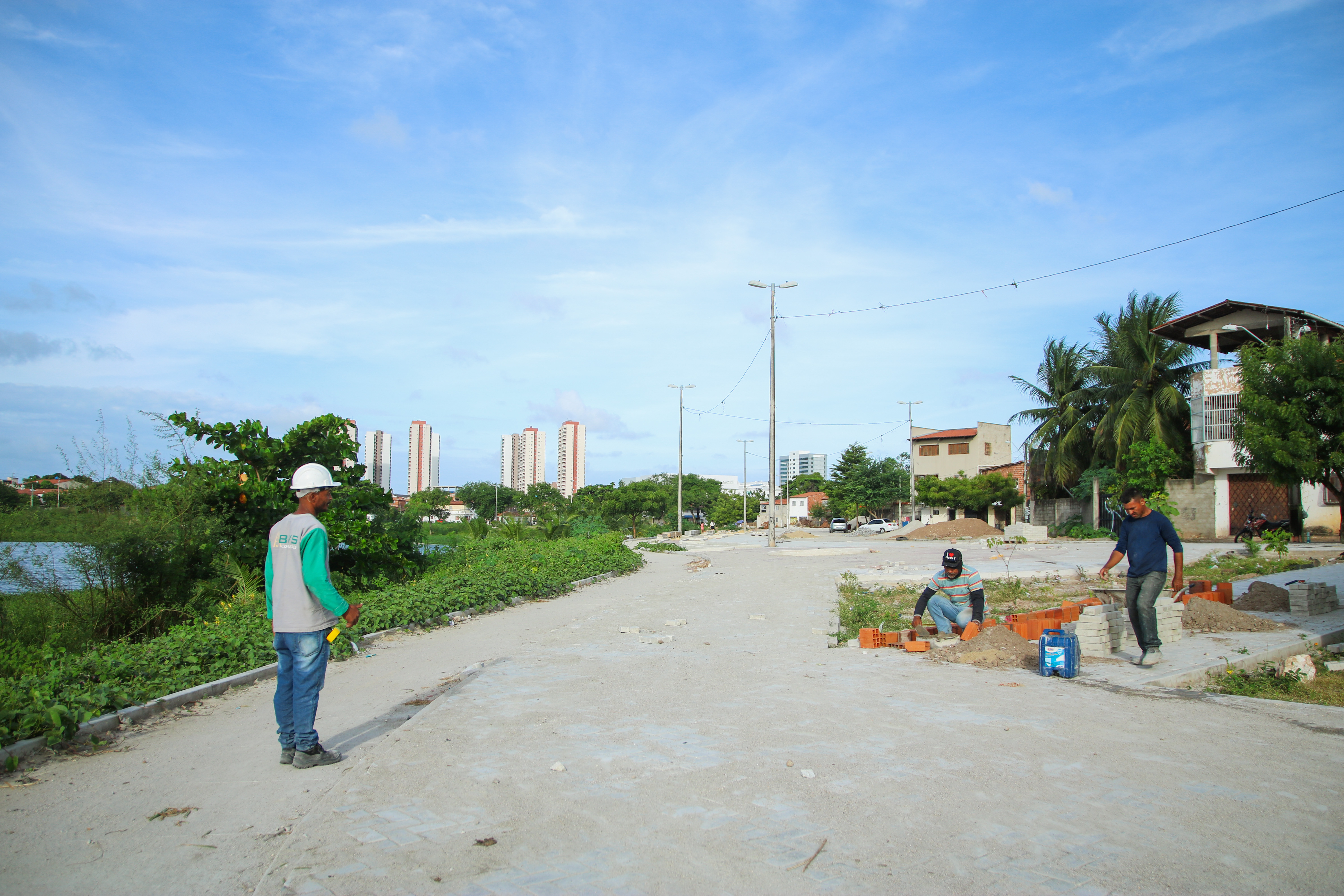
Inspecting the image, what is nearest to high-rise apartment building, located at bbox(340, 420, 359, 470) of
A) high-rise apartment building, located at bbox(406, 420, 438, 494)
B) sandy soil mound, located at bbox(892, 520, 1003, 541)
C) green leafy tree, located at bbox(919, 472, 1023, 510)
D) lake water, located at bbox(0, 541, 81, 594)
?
lake water, located at bbox(0, 541, 81, 594)

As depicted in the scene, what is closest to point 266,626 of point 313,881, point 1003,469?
point 313,881

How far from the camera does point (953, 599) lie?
29.9 feet

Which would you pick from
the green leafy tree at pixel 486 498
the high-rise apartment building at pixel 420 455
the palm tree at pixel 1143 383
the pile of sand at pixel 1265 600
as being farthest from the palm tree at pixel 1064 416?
the high-rise apartment building at pixel 420 455

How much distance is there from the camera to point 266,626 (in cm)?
952

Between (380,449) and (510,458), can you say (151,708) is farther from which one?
(510,458)

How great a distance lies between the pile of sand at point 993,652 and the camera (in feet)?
25.7

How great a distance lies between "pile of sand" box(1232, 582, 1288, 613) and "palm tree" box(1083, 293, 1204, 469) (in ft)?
86.1

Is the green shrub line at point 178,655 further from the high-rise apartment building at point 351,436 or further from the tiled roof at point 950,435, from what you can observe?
the tiled roof at point 950,435

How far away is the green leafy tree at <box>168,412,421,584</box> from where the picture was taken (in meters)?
14.0

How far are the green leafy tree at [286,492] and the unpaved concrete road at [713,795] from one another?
779cm

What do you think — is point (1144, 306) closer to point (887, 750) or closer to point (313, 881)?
point (887, 750)

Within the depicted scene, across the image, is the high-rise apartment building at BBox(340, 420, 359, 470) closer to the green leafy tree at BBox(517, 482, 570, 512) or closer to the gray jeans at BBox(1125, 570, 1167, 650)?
the gray jeans at BBox(1125, 570, 1167, 650)

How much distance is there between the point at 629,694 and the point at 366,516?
1020cm

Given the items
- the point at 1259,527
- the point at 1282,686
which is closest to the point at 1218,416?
the point at 1259,527
